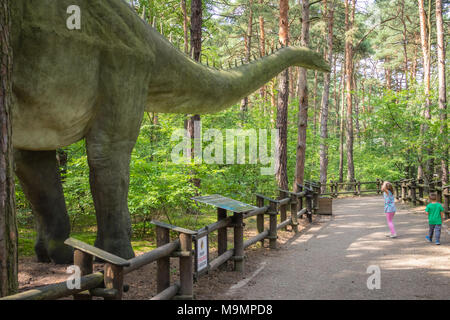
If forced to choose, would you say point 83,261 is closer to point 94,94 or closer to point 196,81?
point 94,94

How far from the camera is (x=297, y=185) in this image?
11328 mm

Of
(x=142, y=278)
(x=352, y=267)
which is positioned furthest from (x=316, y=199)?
(x=142, y=278)

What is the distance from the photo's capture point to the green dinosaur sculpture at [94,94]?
3174 millimetres

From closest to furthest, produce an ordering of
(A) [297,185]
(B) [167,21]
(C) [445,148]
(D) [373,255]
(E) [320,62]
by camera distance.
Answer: (D) [373,255], (E) [320,62], (A) [297,185], (C) [445,148], (B) [167,21]

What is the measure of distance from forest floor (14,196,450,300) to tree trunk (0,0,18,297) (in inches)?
62.1

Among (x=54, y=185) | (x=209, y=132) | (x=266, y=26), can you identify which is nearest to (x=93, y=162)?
(x=54, y=185)

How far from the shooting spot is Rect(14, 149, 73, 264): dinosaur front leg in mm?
4309

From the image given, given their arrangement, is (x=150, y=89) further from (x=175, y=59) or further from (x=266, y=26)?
(x=266, y=26)

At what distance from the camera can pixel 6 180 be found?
2332 millimetres

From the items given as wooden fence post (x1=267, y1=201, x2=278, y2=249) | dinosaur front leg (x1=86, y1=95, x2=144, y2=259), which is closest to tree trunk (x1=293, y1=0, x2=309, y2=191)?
wooden fence post (x1=267, y1=201, x2=278, y2=249)

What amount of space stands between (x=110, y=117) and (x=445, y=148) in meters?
12.2

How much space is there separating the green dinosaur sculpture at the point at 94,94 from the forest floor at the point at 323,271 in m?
0.68

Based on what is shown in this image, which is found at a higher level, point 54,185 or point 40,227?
point 54,185

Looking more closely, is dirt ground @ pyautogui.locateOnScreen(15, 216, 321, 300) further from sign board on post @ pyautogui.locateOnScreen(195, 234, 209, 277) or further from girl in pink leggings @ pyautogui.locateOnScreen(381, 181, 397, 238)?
girl in pink leggings @ pyautogui.locateOnScreen(381, 181, 397, 238)
